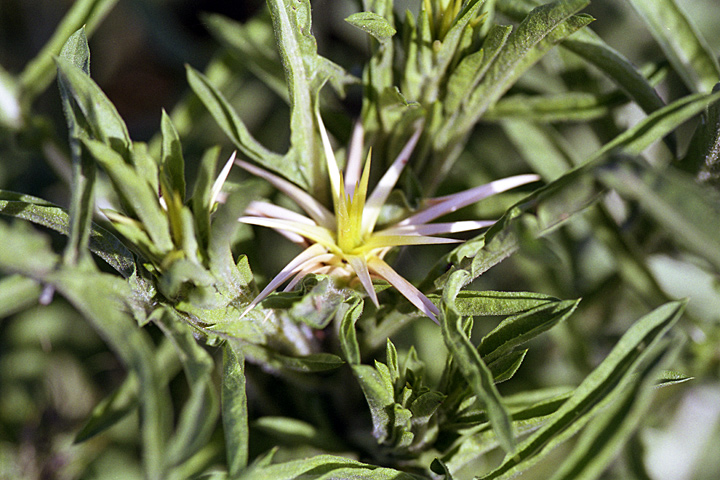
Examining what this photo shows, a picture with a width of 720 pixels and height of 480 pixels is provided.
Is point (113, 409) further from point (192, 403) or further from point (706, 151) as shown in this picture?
point (706, 151)

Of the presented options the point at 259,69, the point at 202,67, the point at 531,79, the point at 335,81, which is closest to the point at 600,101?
the point at 531,79

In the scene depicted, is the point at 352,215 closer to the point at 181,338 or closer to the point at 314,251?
the point at 314,251

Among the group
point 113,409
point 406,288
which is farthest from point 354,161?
point 113,409

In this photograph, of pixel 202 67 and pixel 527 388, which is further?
pixel 202 67

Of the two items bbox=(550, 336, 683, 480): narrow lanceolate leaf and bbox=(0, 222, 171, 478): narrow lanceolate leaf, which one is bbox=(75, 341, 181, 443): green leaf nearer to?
bbox=(0, 222, 171, 478): narrow lanceolate leaf

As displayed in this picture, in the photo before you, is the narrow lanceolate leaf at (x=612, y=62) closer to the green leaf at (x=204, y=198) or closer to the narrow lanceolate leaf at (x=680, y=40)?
the narrow lanceolate leaf at (x=680, y=40)

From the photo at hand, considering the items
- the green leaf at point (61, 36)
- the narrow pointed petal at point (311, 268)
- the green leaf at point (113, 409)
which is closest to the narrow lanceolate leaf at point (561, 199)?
the narrow pointed petal at point (311, 268)
